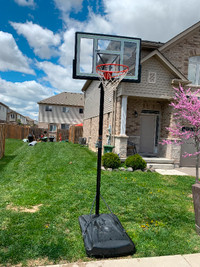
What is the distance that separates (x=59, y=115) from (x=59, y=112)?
51cm

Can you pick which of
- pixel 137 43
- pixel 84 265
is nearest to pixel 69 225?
pixel 84 265

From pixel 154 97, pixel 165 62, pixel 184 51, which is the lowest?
pixel 154 97

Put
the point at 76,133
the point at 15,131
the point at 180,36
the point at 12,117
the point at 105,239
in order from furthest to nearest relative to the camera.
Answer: the point at 12,117
the point at 15,131
the point at 76,133
the point at 180,36
the point at 105,239

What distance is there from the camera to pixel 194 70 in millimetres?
12164

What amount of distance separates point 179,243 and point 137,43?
4.70 meters

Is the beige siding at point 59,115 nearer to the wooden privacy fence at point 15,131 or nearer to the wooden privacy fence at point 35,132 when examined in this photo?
the wooden privacy fence at point 35,132

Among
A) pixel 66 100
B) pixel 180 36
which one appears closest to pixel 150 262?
pixel 180 36

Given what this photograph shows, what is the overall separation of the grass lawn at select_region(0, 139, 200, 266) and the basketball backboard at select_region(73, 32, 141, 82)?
127 inches

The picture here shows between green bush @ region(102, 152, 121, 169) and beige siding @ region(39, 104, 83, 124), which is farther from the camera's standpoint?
beige siding @ region(39, 104, 83, 124)

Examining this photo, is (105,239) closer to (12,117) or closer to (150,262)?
(150,262)

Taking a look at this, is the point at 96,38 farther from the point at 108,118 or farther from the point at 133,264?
the point at 108,118

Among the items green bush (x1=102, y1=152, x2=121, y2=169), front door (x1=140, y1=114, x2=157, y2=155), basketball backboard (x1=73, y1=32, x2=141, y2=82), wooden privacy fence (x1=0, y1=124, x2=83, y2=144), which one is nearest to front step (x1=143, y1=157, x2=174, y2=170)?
front door (x1=140, y1=114, x2=157, y2=155)

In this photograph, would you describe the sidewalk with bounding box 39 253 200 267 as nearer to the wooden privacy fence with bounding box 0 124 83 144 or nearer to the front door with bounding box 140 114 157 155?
the front door with bounding box 140 114 157 155

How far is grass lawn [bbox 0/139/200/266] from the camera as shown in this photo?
3260mm
